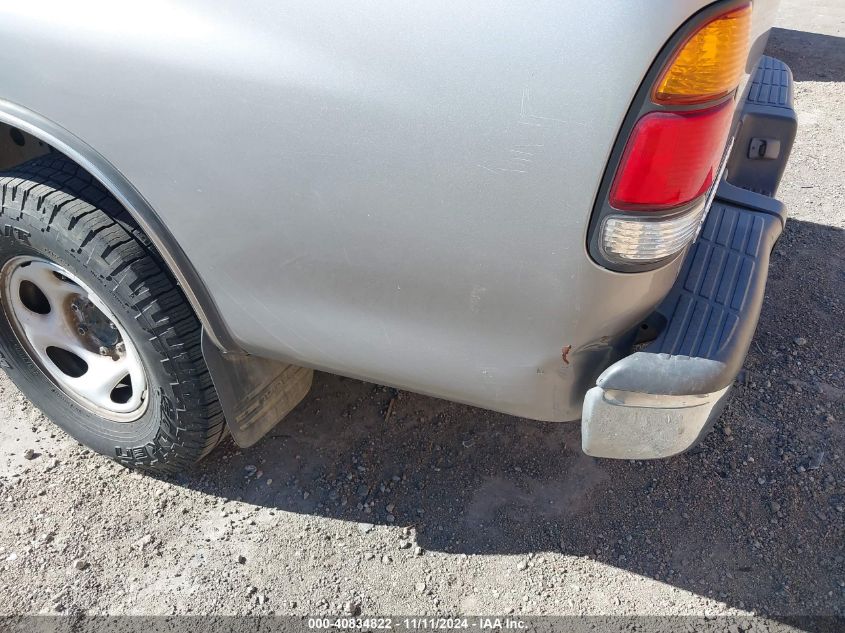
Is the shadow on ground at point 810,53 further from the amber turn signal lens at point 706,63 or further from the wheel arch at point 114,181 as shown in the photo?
the wheel arch at point 114,181

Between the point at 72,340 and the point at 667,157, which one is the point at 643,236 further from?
the point at 72,340

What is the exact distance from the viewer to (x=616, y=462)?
97.2 inches

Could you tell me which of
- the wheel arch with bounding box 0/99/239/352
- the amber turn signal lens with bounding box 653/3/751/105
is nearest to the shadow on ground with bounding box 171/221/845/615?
the wheel arch with bounding box 0/99/239/352

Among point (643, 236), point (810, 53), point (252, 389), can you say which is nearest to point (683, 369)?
point (643, 236)

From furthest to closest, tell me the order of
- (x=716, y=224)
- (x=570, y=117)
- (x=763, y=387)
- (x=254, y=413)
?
(x=763, y=387) < (x=254, y=413) < (x=716, y=224) < (x=570, y=117)

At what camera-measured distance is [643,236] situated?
1.48 m

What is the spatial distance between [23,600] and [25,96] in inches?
55.5

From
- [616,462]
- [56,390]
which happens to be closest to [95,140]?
[56,390]

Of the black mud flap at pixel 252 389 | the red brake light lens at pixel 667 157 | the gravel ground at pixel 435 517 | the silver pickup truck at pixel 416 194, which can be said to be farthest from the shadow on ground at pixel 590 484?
the red brake light lens at pixel 667 157

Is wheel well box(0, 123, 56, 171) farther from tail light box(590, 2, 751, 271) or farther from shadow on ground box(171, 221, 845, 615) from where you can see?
tail light box(590, 2, 751, 271)

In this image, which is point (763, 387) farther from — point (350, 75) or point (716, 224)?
point (350, 75)

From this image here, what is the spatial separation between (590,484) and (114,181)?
5.62 ft

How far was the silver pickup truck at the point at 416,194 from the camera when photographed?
4.50ft

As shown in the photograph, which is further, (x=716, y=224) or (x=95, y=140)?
(x=716, y=224)
